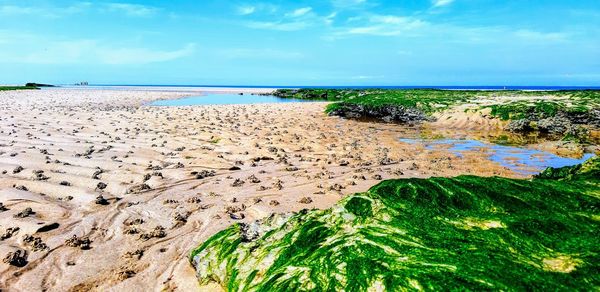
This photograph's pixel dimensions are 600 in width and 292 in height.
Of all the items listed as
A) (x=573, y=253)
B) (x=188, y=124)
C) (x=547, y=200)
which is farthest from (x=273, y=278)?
(x=188, y=124)

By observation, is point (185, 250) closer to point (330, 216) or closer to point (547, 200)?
point (330, 216)

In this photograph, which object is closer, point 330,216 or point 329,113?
point 330,216

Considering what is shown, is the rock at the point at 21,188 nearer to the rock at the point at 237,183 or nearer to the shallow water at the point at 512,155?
the rock at the point at 237,183

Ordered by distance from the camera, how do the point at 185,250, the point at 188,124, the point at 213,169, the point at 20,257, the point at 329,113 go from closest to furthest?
the point at 20,257 → the point at 185,250 → the point at 213,169 → the point at 188,124 → the point at 329,113

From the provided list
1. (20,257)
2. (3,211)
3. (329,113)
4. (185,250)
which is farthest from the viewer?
(329,113)

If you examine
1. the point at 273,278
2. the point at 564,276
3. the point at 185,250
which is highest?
the point at 564,276

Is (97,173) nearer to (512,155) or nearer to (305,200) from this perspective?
(305,200)

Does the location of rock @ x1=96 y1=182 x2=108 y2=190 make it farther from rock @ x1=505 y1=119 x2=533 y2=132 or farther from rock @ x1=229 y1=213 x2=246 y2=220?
rock @ x1=505 y1=119 x2=533 y2=132
